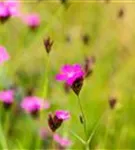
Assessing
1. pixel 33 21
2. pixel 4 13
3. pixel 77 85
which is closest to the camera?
pixel 77 85

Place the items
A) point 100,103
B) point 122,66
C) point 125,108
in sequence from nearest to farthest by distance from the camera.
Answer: point 125,108, point 100,103, point 122,66

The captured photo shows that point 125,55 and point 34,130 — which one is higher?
point 34,130

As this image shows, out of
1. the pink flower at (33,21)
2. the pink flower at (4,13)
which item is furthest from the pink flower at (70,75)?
the pink flower at (33,21)

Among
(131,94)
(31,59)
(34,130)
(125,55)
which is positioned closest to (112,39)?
(125,55)

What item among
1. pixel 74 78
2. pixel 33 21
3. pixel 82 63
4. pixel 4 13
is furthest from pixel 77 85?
pixel 82 63

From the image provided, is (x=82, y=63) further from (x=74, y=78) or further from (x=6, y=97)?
(x=74, y=78)

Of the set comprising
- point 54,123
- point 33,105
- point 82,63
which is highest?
point 54,123

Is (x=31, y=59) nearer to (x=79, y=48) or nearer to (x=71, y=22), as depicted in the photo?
(x=79, y=48)

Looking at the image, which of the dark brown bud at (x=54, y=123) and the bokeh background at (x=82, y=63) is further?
the bokeh background at (x=82, y=63)

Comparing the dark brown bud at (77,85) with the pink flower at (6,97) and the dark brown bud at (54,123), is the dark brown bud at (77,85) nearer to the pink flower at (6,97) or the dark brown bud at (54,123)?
the dark brown bud at (54,123)
